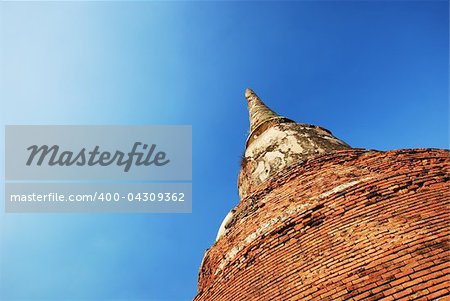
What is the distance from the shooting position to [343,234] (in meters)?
4.34

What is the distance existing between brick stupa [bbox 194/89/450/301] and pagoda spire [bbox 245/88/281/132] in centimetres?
334

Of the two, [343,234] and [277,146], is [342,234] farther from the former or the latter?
[277,146]

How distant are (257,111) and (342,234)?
6202 millimetres

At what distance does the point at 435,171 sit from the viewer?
4.90 meters

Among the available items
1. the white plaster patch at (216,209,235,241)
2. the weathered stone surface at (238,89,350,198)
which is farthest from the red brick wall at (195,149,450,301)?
the weathered stone surface at (238,89,350,198)

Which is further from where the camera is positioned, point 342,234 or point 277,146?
point 277,146

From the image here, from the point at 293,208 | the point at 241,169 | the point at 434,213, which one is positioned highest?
the point at 241,169

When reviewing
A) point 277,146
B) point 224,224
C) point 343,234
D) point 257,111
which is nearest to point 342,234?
point 343,234

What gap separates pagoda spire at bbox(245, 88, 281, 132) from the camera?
9288 millimetres

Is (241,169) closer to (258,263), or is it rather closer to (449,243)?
(258,263)

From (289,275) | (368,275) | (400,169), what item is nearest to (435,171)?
(400,169)

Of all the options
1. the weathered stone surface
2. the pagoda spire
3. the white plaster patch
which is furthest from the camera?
the pagoda spire

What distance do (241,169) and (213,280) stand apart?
9.90 ft

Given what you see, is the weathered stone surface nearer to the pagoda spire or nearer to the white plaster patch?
the pagoda spire
